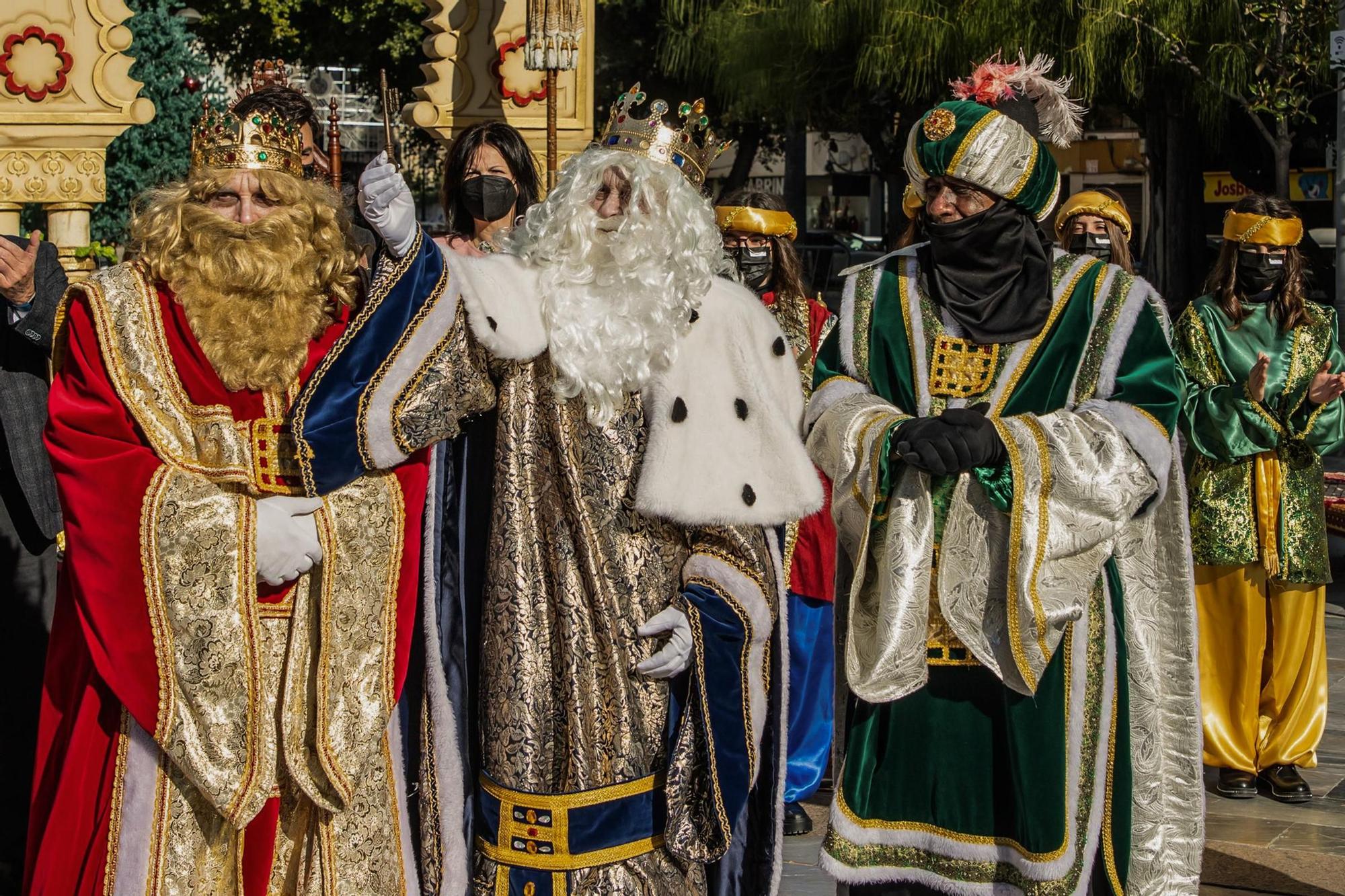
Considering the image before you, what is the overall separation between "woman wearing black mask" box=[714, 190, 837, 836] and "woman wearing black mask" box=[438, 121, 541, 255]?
89cm

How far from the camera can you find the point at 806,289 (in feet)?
20.6

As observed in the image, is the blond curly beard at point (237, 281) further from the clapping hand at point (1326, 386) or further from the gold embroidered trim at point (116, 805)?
the clapping hand at point (1326, 386)

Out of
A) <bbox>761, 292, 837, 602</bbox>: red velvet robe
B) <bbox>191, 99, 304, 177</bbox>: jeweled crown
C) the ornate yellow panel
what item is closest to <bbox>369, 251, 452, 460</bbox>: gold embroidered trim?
<bbox>191, 99, 304, 177</bbox>: jeweled crown

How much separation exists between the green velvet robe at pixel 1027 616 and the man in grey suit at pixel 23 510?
2112 millimetres

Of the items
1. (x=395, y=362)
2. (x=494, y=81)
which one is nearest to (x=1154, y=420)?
(x=395, y=362)

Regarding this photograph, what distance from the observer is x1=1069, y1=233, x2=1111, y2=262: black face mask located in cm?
630

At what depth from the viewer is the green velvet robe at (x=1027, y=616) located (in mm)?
3789

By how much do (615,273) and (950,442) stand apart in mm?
851

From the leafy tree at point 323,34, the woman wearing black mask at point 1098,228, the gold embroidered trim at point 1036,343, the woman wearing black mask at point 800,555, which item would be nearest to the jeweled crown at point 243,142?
the gold embroidered trim at point 1036,343

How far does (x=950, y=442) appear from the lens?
3658 mm

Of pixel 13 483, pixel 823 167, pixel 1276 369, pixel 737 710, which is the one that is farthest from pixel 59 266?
pixel 823 167

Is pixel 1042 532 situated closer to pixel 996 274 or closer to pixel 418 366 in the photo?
pixel 996 274

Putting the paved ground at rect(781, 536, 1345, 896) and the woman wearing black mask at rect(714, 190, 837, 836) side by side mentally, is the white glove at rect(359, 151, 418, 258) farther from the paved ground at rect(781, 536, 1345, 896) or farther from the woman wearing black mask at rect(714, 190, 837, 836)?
the paved ground at rect(781, 536, 1345, 896)

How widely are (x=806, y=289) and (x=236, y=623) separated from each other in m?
3.21
